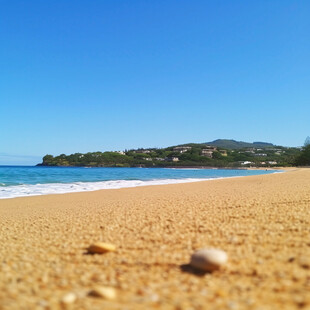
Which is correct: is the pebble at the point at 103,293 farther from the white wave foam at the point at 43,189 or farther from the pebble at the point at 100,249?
the white wave foam at the point at 43,189

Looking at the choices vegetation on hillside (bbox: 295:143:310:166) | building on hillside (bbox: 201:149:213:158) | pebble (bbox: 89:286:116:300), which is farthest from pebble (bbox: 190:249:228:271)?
building on hillside (bbox: 201:149:213:158)

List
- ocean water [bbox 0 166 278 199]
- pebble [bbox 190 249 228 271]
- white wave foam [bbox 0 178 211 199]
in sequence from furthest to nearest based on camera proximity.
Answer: ocean water [bbox 0 166 278 199] → white wave foam [bbox 0 178 211 199] → pebble [bbox 190 249 228 271]

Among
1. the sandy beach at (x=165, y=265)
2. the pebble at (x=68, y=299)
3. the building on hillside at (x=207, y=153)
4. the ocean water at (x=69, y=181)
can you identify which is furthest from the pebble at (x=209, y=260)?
the building on hillside at (x=207, y=153)

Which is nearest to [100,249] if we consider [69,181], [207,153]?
[69,181]

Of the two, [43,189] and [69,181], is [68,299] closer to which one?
[43,189]

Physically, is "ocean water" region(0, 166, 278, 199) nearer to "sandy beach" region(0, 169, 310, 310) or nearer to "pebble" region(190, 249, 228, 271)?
"sandy beach" region(0, 169, 310, 310)

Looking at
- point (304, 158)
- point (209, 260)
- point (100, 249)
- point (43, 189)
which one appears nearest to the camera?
point (209, 260)

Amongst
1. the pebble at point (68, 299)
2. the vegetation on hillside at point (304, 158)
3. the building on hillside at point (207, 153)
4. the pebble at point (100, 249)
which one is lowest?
the pebble at point (100, 249)

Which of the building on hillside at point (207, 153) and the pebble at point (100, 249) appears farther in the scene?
the building on hillside at point (207, 153)

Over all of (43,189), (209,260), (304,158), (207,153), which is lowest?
(43,189)

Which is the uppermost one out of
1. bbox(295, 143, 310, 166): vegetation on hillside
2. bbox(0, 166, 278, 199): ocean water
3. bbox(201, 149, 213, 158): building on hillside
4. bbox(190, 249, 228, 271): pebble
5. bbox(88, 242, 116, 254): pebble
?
bbox(201, 149, 213, 158): building on hillside

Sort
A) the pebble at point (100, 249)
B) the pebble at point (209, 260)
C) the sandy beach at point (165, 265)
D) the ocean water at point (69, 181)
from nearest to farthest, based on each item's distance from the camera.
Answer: the sandy beach at point (165, 265)
the pebble at point (209, 260)
the pebble at point (100, 249)
the ocean water at point (69, 181)

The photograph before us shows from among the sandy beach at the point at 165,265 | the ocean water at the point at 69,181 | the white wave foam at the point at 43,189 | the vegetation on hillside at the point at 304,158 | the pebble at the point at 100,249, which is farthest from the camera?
the vegetation on hillside at the point at 304,158

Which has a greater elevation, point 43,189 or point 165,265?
point 165,265
